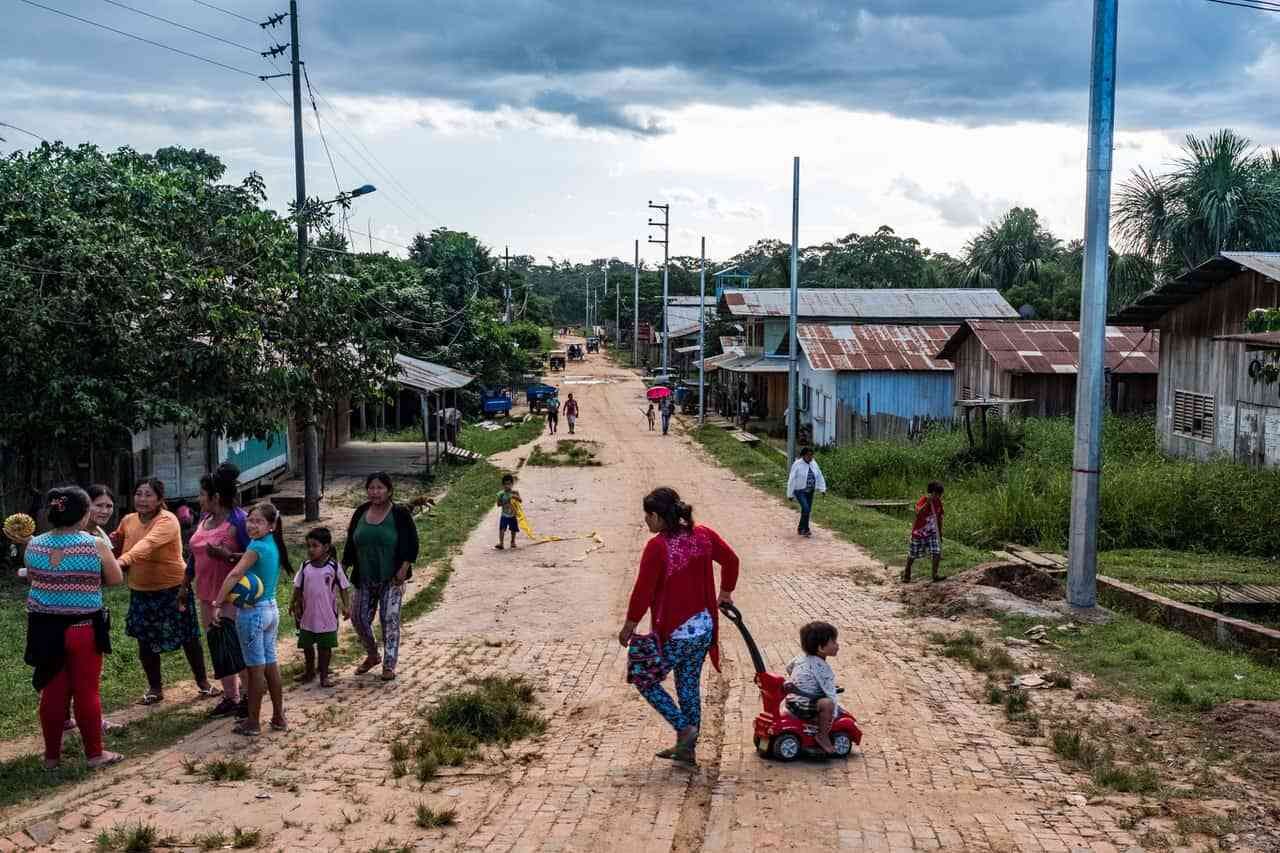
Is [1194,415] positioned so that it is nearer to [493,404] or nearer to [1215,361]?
[1215,361]

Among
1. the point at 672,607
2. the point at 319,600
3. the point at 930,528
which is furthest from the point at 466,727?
the point at 930,528

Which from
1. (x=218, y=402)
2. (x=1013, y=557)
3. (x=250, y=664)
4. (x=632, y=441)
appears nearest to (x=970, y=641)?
(x=1013, y=557)

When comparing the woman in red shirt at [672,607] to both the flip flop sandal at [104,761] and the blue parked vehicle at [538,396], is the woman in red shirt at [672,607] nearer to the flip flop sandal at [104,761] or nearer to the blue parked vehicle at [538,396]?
the flip flop sandal at [104,761]

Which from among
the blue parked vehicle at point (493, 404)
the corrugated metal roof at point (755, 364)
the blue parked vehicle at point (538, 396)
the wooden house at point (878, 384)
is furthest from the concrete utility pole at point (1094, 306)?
the blue parked vehicle at point (538, 396)

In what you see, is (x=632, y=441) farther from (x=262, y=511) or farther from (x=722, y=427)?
(x=262, y=511)

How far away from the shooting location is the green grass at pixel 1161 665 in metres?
7.91

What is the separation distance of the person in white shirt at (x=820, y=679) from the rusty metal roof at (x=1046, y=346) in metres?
19.5

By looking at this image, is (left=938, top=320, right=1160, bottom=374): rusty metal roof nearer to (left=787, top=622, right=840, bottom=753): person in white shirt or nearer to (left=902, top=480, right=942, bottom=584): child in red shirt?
(left=902, top=480, right=942, bottom=584): child in red shirt

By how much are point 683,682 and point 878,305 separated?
41.7m

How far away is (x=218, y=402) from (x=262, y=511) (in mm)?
7962

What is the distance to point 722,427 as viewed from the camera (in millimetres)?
40875

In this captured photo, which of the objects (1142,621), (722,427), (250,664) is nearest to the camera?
(250,664)

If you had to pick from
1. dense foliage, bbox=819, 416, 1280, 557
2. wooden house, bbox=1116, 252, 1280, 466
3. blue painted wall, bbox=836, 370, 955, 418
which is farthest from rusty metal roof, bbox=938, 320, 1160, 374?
Answer: dense foliage, bbox=819, 416, 1280, 557

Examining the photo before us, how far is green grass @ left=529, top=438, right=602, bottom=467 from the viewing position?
96.0 ft
